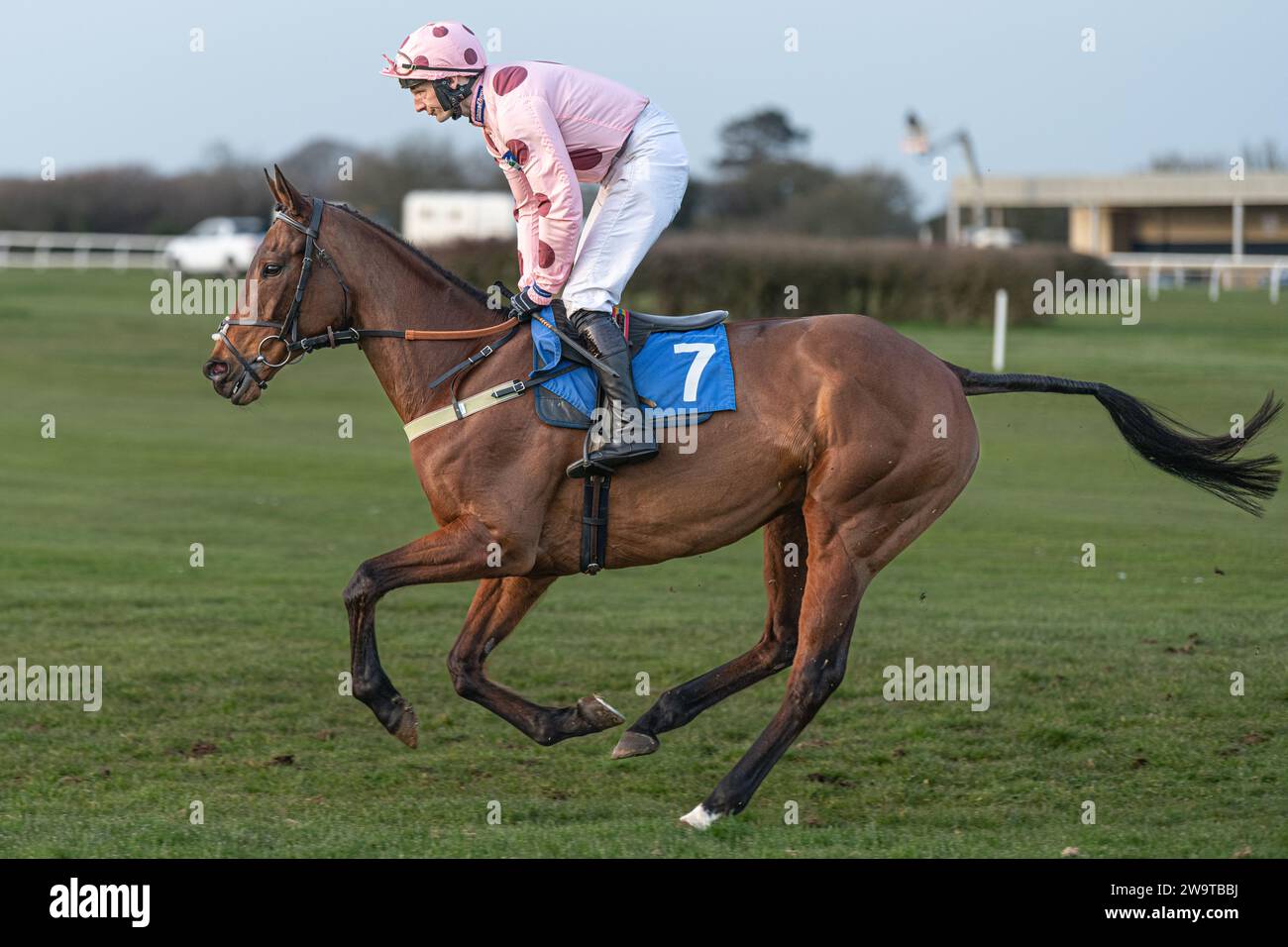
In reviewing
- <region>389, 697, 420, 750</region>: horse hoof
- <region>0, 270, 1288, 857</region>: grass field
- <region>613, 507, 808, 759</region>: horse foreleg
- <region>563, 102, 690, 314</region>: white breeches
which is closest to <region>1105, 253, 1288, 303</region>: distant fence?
<region>0, 270, 1288, 857</region>: grass field

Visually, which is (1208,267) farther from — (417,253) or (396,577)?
(396,577)

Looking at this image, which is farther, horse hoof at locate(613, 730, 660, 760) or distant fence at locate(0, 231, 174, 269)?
distant fence at locate(0, 231, 174, 269)

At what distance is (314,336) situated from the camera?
584 cm

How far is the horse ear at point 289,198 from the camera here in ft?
18.7

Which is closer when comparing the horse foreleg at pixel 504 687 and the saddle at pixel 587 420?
the saddle at pixel 587 420

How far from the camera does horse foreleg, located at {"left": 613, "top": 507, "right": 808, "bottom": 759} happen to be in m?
6.16

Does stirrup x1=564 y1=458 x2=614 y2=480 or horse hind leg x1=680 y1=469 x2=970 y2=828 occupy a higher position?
stirrup x1=564 y1=458 x2=614 y2=480

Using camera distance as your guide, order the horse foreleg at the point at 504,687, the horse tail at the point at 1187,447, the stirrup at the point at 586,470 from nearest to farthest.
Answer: the stirrup at the point at 586,470 → the horse foreleg at the point at 504,687 → the horse tail at the point at 1187,447

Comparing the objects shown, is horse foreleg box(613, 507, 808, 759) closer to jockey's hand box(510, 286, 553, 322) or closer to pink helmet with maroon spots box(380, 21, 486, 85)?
jockey's hand box(510, 286, 553, 322)

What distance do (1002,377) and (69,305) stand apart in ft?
101

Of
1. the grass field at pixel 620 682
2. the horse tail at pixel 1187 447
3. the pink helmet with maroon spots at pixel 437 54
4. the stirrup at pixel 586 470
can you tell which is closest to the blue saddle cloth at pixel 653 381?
the stirrup at pixel 586 470

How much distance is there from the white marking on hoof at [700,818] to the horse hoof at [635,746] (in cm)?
40

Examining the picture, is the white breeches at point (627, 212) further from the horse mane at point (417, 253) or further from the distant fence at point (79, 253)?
the distant fence at point (79, 253)
